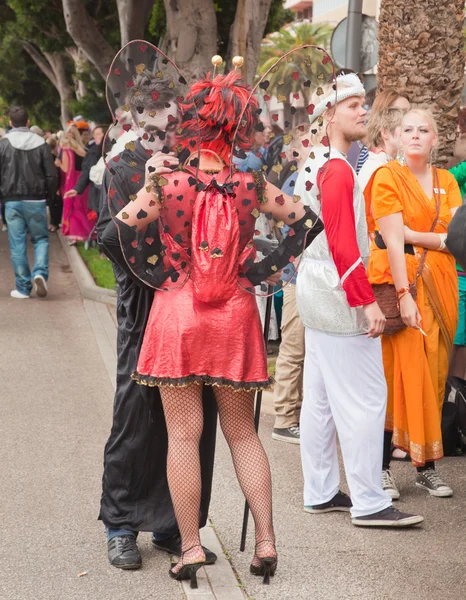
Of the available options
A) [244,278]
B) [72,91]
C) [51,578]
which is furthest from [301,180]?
[72,91]

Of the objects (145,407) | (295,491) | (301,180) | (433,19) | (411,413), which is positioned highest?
(433,19)

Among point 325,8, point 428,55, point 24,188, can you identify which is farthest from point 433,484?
point 325,8

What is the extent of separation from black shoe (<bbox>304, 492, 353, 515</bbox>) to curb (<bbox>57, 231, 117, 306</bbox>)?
7070 millimetres

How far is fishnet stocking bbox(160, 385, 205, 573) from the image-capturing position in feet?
13.7

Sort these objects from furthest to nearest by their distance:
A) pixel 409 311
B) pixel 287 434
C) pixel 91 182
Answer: pixel 91 182
pixel 287 434
pixel 409 311

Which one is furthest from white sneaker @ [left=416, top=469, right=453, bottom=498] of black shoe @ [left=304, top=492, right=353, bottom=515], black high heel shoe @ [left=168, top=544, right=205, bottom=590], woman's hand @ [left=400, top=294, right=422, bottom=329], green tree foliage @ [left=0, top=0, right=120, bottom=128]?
green tree foliage @ [left=0, top=0, right=120, bottom=128]

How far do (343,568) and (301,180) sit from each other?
170 cm

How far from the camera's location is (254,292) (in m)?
4.22

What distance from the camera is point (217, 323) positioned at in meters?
4.11

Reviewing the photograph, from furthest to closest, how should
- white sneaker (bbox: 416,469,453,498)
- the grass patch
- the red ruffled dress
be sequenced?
the grass patch < white sneaker (bbox: 416,469,453,498) < the red ruffled dress

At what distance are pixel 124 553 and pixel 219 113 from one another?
1903 millimetres

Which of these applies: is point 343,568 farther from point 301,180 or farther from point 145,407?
point 301,180

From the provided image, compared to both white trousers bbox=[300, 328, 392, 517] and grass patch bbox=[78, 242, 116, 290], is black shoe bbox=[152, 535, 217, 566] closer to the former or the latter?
white trousers bbox=[300, 328, 392, 517]

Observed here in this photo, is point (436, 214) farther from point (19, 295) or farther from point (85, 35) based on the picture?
point (85, 35)
